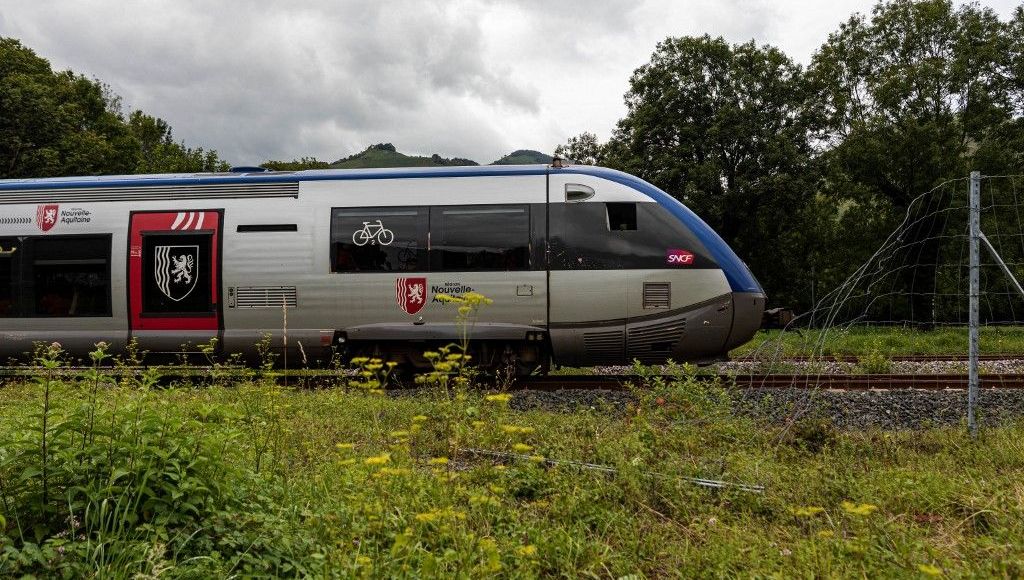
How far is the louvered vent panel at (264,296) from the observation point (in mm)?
9305

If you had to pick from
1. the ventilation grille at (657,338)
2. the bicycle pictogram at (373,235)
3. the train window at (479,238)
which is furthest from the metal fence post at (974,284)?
the bicycle pictogram at (373,235)

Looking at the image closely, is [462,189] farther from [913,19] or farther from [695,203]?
[913,19]

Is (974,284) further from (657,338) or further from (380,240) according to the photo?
(380,240)

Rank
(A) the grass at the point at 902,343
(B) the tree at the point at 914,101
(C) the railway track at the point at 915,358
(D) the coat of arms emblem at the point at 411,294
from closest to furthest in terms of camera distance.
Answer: (D) the coat of arms emblem at the point at 411,294 → (C) the railway track at the point at 915,358 → (A) the grass at the point at 902,343 → (B) the tree at the point at 914,101

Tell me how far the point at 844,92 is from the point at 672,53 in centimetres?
747

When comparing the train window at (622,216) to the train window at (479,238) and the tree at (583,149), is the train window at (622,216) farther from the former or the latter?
the tree at (583,149)

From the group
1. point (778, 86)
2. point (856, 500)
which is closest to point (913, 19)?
point (778, 86)

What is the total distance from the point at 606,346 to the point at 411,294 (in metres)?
2.75

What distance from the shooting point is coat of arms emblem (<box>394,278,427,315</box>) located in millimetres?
9031

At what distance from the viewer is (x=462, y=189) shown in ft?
30.7

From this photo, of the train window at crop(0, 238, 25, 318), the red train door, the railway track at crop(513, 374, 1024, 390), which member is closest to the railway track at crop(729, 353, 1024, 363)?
the railway track at crop(513, 374, 1024, 390)

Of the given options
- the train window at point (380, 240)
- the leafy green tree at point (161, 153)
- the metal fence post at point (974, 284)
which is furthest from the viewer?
the leafy green tree at point (161, 153)

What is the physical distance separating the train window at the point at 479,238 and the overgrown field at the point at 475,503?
3.94m

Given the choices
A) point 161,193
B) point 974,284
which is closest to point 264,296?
point 161,193
